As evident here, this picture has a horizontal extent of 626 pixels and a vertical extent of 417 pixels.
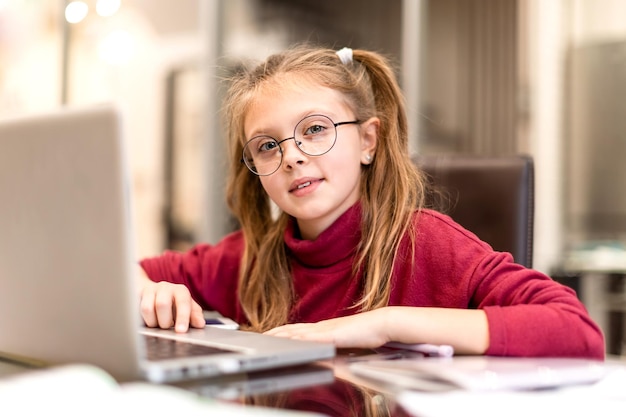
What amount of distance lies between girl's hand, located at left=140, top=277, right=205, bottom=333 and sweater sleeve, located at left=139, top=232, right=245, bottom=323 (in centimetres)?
47

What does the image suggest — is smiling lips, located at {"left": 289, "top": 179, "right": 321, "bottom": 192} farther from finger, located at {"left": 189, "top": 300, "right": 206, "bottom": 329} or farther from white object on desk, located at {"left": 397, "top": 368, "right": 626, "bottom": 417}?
white object on desk, located at {"left": 397, "top": 368, "right": 626, "bottom": 417}

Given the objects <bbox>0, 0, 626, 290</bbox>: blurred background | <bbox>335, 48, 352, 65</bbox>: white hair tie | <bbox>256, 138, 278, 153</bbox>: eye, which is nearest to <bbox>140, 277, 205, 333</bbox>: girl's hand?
<bbox>256, 138, 278, 153</bbox>: eye

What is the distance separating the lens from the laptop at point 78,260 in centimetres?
63

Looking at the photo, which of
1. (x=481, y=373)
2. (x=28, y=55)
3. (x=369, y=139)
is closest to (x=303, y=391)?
(x=481, y=373)

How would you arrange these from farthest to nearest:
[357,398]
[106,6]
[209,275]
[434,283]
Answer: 1. [106,6]
2. [209,275]
3. [434,283]
4. [357,398]

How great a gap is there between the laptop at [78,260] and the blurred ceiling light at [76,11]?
3310 mm

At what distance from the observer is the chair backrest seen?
141cm

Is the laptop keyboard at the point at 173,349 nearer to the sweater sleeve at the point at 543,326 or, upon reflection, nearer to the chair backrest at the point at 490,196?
the sweater sleeve at the point at 543,326

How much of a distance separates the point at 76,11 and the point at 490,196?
3.03 meters

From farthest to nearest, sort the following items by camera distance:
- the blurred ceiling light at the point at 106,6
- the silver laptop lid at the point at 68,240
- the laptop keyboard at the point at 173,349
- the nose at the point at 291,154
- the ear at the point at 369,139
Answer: the blurred ceiling light at the point at 106,6 < the ear at the point at 369,139 < the nose at the point at 291,154 < the laptop keyboard at the point at 173,349 < the silver laptop lid at the point at 68,240

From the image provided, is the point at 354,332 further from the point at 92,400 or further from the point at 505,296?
the point at 92,400

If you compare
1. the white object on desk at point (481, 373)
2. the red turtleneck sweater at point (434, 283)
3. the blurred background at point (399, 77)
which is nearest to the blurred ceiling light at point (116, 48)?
the blurred background at point (399, 77)

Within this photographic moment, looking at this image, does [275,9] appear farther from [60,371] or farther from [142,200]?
[60,371]

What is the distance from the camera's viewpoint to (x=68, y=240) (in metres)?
0.68
